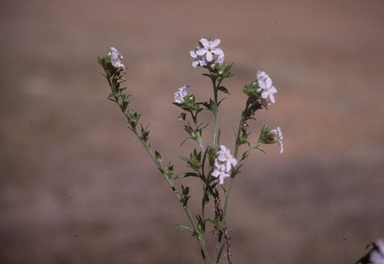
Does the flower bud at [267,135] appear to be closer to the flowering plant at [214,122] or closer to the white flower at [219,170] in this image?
the flowering plant at [214,122]

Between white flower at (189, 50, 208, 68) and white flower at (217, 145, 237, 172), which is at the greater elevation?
white flower at (189, 50, 208, 68)

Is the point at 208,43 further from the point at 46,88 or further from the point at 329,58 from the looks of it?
the point at 329,58

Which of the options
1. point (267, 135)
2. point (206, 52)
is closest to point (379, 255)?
point (267, 135)

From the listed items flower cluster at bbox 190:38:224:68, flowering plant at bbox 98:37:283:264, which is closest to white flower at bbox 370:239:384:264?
flowering plant at bbox 98:37:283:264

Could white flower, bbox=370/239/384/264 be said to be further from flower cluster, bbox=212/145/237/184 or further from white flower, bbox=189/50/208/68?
white flower, bbox=189/50/208/68

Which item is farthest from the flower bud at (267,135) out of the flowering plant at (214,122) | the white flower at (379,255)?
the white flower at (379,255)

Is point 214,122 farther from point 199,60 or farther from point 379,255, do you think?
point 379,255
